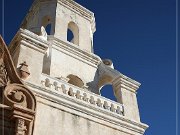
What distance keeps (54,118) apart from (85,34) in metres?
7.28

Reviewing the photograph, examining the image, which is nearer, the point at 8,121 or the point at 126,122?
the point at 8,121

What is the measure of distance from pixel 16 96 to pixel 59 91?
172 cm

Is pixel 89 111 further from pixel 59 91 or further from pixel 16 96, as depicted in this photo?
pixel 16 96

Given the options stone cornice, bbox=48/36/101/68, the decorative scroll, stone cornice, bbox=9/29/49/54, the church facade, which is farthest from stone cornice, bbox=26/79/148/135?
stone cornice, bbox=48/36/101/68

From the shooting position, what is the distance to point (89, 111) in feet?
32.0

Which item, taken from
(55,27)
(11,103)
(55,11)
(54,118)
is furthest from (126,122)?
(55,11)

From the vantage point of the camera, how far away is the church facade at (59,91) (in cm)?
825

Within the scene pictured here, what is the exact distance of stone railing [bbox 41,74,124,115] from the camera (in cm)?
979

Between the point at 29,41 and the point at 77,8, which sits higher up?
the point at 77,8

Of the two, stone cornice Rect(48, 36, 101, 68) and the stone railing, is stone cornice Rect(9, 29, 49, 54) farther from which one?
stone cornice Rect(48, 36, 101, 68)

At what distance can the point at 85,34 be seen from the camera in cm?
1553

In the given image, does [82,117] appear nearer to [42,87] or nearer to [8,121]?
[42,87]

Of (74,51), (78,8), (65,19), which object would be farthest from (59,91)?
→ (78,8)

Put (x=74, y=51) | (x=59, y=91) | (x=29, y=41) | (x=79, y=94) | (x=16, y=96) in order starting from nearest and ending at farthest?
1. (x=16, y=96)
2. (x=59, y=91)
3. (x=29, y=41)
4. (x=79, y=94)
5. (x=74, y=51)
